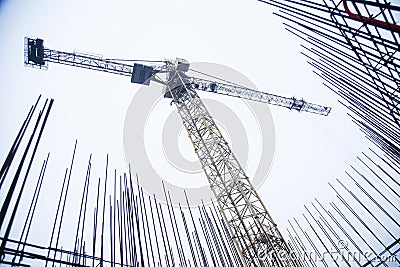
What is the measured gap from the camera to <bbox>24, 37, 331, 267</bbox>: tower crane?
8430 millimetres

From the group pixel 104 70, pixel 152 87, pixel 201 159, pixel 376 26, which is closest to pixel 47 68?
pixel 104 70

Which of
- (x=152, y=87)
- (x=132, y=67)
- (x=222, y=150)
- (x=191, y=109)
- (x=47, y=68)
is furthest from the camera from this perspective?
(x=152, y=87)

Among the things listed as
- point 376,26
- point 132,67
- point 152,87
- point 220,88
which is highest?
point 152,87

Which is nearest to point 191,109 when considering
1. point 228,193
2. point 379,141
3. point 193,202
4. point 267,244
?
→ point 228,193

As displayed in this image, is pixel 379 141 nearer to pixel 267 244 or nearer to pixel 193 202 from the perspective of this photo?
pixel 267 244

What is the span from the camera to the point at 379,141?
7.21 m

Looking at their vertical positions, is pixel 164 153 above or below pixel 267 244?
above

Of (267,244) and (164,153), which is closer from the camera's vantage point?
(267,244)

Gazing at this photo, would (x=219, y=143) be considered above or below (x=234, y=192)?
above

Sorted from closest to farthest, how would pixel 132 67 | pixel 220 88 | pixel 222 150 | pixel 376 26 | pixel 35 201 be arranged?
pixel 376 26 < pixel 35 201 < pixel 222 150 < pixel 132 67 < pixel 220 88

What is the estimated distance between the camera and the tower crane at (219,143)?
8.43 m

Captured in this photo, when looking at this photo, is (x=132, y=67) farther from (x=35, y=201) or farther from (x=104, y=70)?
(x=35, y=201)

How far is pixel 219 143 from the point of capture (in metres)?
11.8

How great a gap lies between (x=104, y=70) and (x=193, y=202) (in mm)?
11067
